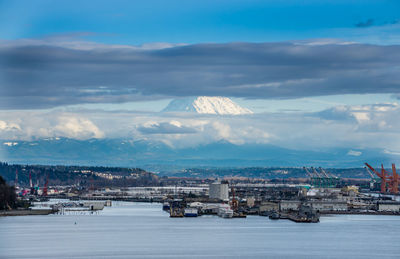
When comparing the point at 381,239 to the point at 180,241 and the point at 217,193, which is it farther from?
the point at 217,193

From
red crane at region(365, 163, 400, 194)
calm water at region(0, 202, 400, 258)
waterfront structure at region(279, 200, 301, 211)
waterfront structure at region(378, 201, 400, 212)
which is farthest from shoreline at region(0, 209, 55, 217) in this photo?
red crane at region(365, 163, 400, 194)

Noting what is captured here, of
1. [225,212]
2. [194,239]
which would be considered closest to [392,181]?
[225,212]

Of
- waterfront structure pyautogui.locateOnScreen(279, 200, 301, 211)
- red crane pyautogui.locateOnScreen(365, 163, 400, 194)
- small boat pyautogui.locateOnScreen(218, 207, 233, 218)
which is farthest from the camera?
red crane pyautogui.locateOnScreen(365, 163, 400, 194)

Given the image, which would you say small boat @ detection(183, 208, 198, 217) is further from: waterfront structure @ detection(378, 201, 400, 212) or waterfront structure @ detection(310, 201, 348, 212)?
waterfront structure @ detection(378, 201, 400, 212)

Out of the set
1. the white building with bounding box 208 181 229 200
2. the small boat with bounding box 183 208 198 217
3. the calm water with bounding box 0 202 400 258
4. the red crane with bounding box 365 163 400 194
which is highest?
the red crane with bounding box 365 163 400 194

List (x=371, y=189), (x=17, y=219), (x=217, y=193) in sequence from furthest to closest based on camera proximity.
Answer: (x=371, y=189) < (x=217, y=193) < (x=17, y=219)

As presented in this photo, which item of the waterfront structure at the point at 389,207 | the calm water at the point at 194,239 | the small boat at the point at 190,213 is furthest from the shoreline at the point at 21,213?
the waterfront structure at the point at 389,207

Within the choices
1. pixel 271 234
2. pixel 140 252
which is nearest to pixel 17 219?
pixel 271 234

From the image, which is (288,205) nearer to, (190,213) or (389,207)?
(389,207)
